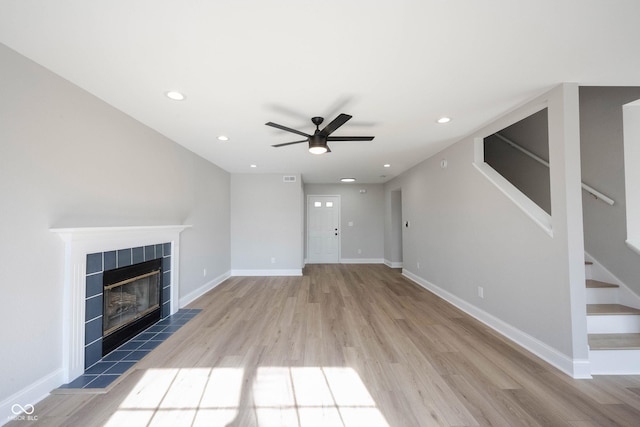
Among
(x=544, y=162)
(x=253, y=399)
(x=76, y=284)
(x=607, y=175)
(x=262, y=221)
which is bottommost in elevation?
(x=253, y=399)

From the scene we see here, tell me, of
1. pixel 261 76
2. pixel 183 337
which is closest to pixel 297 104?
pixel 261 76

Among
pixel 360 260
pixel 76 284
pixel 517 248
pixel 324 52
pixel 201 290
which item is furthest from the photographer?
pixel 360 260

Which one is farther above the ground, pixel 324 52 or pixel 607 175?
pixel 324 52

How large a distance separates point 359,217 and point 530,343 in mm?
5078

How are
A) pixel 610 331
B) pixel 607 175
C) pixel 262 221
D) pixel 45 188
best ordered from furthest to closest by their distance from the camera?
1. pixel 262 221
2. pixel 607 175
3. pixel 610 331
4. pixel 45 188

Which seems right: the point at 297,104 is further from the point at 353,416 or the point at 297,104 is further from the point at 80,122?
the point at 353,416

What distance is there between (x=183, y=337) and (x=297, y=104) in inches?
107

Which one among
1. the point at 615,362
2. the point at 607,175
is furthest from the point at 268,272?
the point at 607,175

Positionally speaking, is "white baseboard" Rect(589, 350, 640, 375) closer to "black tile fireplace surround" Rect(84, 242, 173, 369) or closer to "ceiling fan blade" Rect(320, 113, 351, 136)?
"ceiling fan blade" Rect(320, 113, 351, 136)

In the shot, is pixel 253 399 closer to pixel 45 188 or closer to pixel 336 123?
pixel 45 188

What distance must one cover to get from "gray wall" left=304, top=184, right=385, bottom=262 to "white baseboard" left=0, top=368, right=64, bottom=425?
5.88 meters

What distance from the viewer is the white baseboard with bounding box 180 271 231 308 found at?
363 cm

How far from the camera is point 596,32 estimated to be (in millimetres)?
1479

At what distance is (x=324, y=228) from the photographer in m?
7.22
